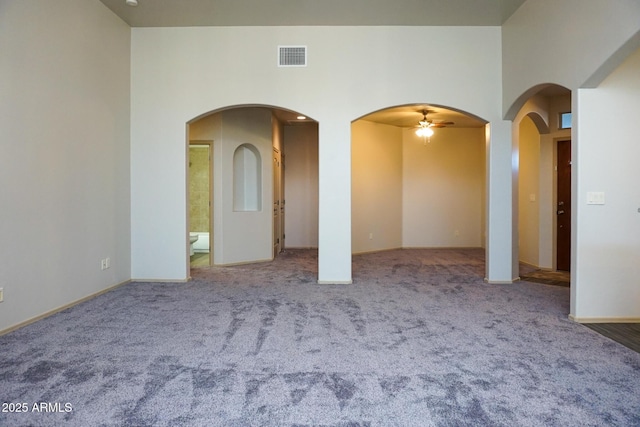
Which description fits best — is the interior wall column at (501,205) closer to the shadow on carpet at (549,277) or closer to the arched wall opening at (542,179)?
the shadow on carpet at (549,277)

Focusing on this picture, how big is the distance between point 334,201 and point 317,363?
278cm

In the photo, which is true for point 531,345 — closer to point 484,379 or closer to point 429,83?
point 484,379

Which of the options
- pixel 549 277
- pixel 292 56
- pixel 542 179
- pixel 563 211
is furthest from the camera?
pixel 542 179

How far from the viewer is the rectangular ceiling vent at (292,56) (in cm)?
501

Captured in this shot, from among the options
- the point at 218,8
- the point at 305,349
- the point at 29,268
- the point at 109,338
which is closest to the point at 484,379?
the point at 305,349

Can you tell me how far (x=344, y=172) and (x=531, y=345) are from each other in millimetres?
2963

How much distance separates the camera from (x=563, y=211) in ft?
19.8

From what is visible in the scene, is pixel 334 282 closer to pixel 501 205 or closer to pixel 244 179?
pixel 501 205

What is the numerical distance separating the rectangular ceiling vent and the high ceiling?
Result: 0.30 metres

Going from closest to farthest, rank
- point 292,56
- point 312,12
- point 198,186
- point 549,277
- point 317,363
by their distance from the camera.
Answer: point 317,363 → point 312,12 → point 292,56 → point 549,277 → point 198,186

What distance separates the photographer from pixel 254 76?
198 inches

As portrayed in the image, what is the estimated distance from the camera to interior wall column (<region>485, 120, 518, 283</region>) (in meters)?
5.09

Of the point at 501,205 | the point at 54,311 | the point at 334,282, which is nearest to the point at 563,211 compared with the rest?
the point at 501,205

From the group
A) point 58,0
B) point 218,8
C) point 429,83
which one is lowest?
point 429,83
